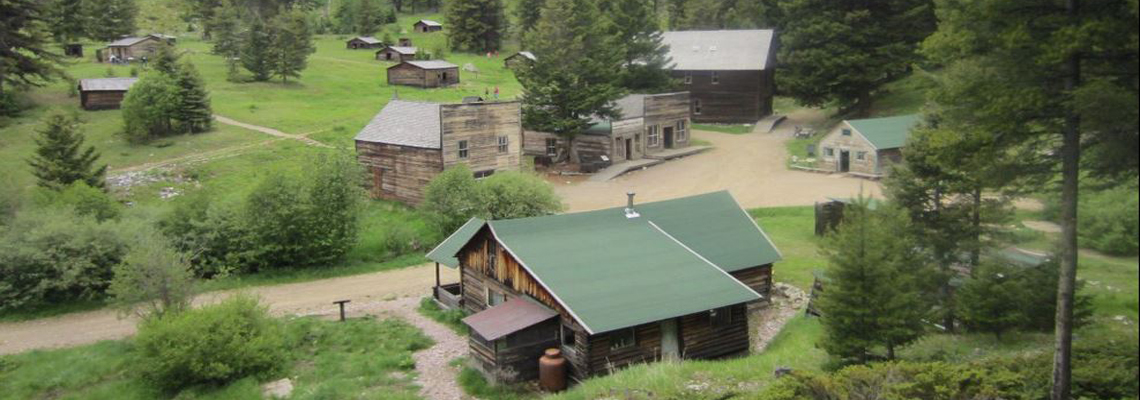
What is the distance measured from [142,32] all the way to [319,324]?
6615 centimetres

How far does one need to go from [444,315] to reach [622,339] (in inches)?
287

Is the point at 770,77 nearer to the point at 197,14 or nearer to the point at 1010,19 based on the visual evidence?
the point at 1010,19

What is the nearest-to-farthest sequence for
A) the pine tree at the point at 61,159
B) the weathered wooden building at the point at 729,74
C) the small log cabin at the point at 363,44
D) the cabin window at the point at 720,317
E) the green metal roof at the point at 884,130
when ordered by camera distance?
the cabin window at the point at 720,317 → the pine tree at the point at 61,159 → the green metal roof at the point at 884,130 → the weathered wooden building at the point at 729,74 → the small log cabin at the point at 363,44

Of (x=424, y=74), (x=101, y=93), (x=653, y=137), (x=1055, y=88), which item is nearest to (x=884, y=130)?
(x=653, y=137)

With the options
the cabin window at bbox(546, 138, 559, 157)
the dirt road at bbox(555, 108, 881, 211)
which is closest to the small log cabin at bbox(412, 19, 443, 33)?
the cabin window at bbox(546, 138, 559, 157)

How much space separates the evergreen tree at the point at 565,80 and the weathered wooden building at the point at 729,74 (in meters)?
13.9

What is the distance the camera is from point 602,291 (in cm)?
2134

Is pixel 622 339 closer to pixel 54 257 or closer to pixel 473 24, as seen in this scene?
pixel 54 257

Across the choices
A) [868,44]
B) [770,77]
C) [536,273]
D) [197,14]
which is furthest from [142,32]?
[536,273]

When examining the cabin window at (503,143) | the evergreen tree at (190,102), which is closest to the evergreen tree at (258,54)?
the evergreen tree at (190,102)

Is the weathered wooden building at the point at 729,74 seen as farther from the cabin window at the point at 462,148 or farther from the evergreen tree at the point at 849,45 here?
the cabin window at the point at 462,148

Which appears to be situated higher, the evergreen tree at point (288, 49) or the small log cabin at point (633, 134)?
the evergreen tree at point (288, 49)

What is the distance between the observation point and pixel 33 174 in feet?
121

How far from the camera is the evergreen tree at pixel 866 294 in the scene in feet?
56.3
